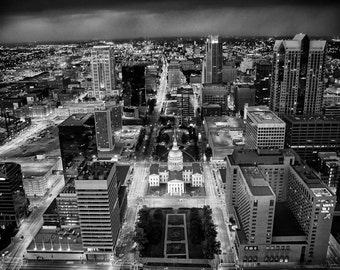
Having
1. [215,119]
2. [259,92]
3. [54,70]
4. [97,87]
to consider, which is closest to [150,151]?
[215,119]

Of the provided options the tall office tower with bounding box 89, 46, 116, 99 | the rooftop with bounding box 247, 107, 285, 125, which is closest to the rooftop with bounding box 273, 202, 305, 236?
the rooftop with bounding box 247, 107, 285, 125

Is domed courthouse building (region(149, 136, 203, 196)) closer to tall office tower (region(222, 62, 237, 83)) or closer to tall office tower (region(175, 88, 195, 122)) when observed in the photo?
tall office tower (region(175, 88, 195, 122))

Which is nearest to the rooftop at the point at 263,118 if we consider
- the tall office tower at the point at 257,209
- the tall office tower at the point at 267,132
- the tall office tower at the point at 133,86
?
the tall office tower at the point at 267,132

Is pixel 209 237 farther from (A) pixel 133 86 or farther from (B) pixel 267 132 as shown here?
(A) pixel 133 86

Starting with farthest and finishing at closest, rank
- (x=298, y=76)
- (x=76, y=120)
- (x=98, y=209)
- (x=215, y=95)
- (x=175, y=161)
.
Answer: (x=215, y=95)
(x=298, y=76)
(x=76, y=120)
(x=175, y=161)
(x=98, y=209)

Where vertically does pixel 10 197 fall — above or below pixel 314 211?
below

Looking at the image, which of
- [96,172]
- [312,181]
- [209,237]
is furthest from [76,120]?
[312,181]

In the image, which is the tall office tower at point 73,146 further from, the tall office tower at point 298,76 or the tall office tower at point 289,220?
the tall office tower at point 298,76
